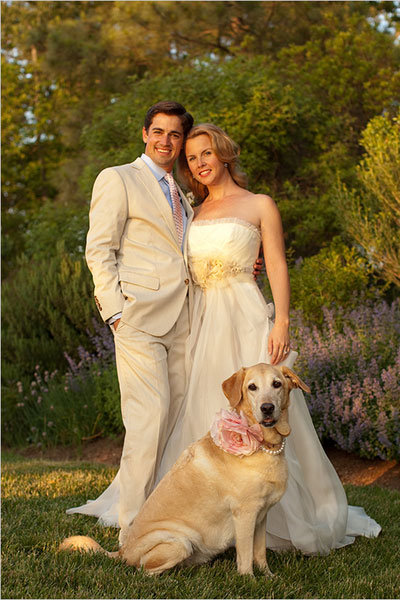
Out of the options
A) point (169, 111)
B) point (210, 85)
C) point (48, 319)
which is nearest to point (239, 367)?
point (169, 111)

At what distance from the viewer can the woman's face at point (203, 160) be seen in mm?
4402

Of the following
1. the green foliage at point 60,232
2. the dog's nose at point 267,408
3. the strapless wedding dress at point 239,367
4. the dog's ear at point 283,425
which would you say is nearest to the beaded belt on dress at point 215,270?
the strapless wedding dress at point 239,367

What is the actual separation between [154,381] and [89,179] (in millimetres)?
8488

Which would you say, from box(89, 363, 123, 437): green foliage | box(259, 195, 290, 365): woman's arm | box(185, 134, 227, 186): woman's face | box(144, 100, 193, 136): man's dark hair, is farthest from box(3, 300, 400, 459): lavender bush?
box(144, 100, 193, 136): man's dark hair

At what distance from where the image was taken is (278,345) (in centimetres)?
391

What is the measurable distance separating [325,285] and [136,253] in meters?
4.02

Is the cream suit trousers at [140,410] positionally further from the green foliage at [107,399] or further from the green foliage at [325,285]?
the green foliage at [325,285]

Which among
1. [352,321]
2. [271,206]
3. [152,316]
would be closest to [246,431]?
[152,316]

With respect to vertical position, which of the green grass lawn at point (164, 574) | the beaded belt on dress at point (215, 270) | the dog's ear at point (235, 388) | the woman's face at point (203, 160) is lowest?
the green grass lawn at point (164, 574)

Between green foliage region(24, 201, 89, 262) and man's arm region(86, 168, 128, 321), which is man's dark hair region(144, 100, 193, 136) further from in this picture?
green foliage region(24, 201, 89, 262)

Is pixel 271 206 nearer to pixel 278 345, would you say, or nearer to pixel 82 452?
pixel 278 345

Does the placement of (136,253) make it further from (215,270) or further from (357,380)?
(357,380)

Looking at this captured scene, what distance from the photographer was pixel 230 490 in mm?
3242

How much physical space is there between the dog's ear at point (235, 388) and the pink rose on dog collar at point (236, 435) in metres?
0.07
